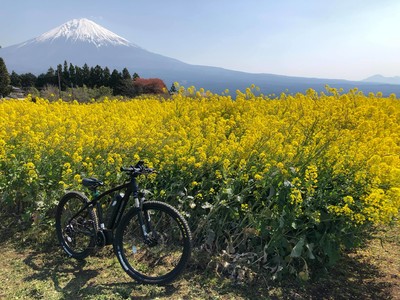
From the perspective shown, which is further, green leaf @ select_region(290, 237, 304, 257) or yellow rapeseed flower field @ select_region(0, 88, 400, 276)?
yellow rapeseed flower field @ select_region(0, 88, 400, 276)

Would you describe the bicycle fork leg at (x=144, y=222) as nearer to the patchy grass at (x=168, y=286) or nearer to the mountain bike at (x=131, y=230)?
the mountain bike at (x=131, y=230)

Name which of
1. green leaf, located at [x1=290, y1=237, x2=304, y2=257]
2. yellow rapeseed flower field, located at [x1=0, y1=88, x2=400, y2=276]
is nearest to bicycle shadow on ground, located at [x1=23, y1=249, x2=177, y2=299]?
yellow rapeseed flower field, located at [x1=0, y1=88, x2=400, y2=276]

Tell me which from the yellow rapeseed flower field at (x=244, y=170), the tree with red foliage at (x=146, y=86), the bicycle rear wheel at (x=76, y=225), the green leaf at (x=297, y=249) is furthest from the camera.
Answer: the tree with red foliage at (x=146, y=86)

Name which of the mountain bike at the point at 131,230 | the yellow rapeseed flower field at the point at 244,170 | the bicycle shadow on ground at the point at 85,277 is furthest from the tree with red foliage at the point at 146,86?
the bicycle shadow on ground at the point at 85,277

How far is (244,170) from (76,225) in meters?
2.02

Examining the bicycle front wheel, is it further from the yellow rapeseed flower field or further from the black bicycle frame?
the yellow rapeseed flower field

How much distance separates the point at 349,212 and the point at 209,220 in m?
1.43

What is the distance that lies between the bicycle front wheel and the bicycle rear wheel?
1.29 feet

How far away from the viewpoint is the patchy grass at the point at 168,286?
131 inches

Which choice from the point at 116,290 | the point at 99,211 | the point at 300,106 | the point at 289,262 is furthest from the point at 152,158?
the point at 300,106

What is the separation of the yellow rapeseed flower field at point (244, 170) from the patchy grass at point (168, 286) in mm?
364

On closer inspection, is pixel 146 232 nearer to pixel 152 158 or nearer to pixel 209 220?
pixel 209 220

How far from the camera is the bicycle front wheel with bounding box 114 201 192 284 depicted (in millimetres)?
3320

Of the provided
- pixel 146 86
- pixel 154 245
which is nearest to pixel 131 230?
pixel 154 245
